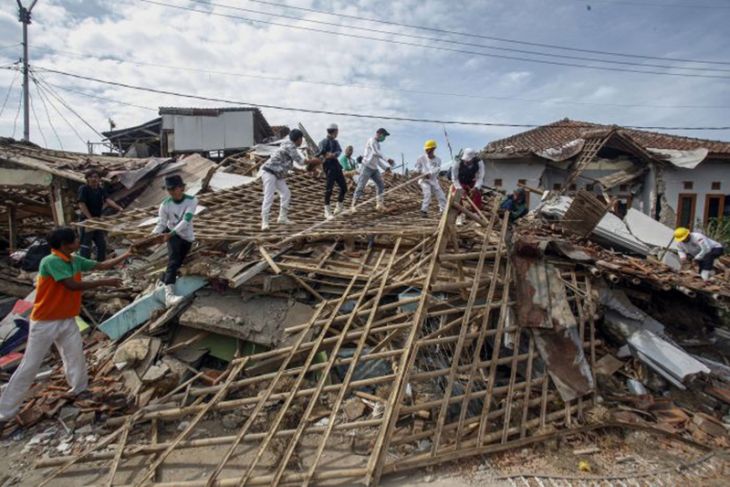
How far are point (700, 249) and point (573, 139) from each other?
11039 millimetres

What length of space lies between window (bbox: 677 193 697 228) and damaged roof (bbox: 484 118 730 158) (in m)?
1.85

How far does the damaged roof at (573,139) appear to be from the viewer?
15463 millimetres

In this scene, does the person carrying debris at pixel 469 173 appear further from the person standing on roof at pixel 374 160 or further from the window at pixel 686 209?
the window at pixel 686 209

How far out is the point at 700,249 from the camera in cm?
675

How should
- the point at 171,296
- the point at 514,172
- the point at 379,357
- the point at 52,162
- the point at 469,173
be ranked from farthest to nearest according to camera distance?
the point at 514,172, the point at 52,162, the point at 469,173, the point at 171,296, the point at 379,357

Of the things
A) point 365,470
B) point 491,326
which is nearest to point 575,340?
point 491,326

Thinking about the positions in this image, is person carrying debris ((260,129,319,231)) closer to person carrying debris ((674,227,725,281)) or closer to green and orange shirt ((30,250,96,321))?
green and orange shirt ((30,250,96,321))

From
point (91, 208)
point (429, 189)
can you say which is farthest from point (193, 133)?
point (429, 189)

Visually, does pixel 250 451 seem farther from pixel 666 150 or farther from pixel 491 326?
pixel 666 150

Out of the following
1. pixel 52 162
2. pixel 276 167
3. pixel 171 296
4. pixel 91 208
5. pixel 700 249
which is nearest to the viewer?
pixel 171 296

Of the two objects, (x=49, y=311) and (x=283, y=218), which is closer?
(x=49, y=311)

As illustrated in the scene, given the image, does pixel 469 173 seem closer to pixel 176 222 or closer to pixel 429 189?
pixel 429 189

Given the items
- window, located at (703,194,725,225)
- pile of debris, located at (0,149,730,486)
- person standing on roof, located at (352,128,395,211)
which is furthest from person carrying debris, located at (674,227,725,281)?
window, located at (703,194,725,225)

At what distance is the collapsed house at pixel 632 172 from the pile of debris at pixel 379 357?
10.3 m
